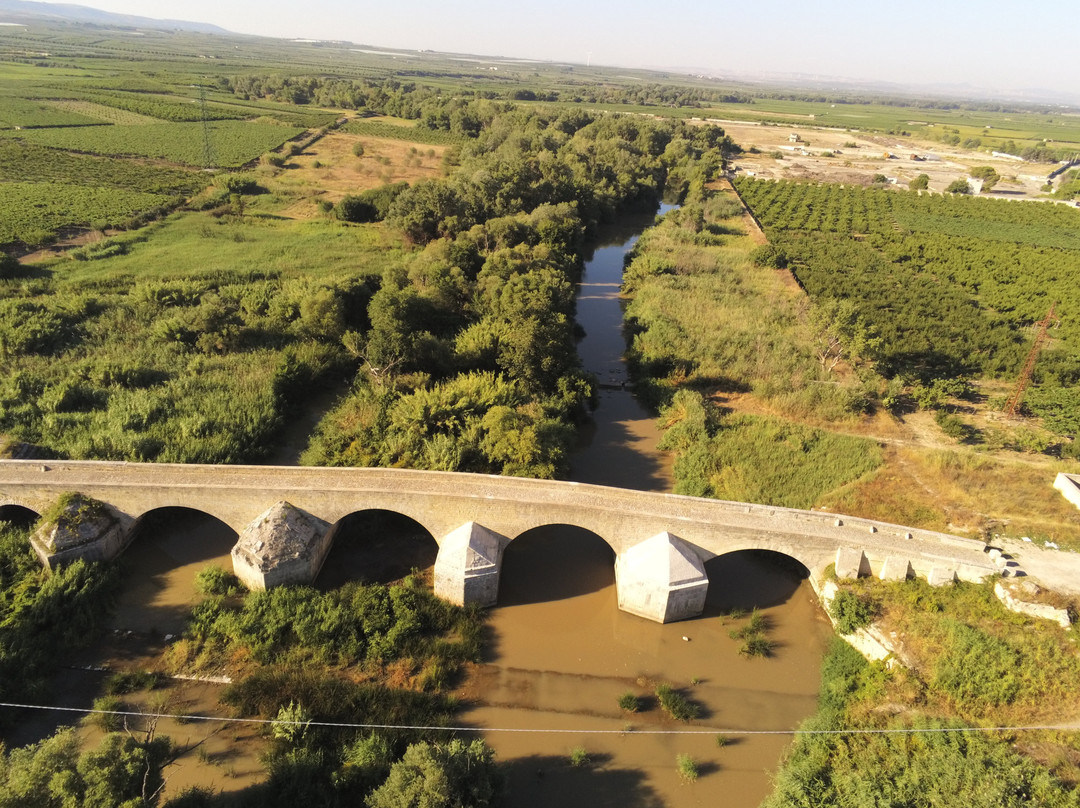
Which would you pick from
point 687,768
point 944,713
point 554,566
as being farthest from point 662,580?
point 944,713

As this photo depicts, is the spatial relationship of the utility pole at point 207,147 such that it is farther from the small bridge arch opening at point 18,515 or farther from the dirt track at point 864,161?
the dirt track at point 864,161

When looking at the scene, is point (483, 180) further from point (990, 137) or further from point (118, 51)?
point (118, 51)

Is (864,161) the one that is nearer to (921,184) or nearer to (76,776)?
(921,184)

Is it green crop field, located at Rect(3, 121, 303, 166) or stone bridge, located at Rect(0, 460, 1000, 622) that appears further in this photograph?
green crop field, located at Rect(3, 121, 303, 166)

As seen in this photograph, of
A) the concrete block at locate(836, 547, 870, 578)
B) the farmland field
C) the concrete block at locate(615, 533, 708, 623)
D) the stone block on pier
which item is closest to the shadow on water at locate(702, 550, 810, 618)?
the concrete block at locate(615, 533, 708, 623)

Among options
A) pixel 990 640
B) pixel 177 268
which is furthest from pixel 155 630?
pixel 177 268

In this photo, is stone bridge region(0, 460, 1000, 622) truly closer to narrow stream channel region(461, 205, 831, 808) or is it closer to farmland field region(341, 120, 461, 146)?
narrow stream channel region(461, 205, 831, 808)
